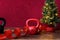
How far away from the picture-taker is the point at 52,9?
53.2 inches

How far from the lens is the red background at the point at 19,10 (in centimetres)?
149

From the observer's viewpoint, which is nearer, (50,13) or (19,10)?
(50,13)

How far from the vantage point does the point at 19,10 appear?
149 cm

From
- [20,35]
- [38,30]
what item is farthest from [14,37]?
[38,30]

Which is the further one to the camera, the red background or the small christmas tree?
the red background

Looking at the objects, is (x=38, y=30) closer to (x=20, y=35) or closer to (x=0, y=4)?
(x=20, y=35)

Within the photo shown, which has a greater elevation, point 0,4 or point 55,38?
point 0,4

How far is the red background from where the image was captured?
149 cm

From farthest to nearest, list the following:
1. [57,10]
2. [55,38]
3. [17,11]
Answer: [17,11]
[57,10]
[55,38]

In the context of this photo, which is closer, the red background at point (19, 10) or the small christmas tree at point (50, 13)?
the small christmas tree at point (50, 13)

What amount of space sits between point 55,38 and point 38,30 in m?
0.18

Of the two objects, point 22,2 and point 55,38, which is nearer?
point 55,38

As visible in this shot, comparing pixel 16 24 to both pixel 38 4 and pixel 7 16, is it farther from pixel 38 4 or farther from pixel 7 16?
A: pixel 38 4

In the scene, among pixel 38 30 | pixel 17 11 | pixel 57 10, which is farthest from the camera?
pixel 17 11
